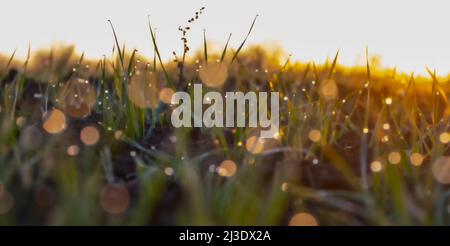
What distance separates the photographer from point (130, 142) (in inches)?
73.4

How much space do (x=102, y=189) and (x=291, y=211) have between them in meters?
0.44

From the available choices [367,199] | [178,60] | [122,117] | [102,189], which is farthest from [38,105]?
[367,199]

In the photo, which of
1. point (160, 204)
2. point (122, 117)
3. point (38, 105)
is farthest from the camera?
point (38, 105)

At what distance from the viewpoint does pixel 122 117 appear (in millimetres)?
2174

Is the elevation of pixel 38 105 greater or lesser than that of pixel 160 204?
greater

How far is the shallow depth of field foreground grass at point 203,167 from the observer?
1.39m

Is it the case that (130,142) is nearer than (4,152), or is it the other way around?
(4,152)

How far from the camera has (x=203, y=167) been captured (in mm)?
1755

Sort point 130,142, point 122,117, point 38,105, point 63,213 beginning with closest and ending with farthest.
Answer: point 63,213 → point 130,142 → point 122,117 → point 38,105

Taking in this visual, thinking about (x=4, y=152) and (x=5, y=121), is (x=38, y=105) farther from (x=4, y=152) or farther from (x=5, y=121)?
(x=4, y=152)

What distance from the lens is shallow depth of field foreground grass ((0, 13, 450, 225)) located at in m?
1.39

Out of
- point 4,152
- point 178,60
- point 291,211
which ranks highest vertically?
point 178,60
